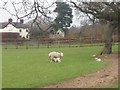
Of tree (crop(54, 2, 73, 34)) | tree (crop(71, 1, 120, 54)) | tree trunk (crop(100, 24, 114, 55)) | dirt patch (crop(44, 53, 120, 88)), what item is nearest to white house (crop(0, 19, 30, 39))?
tree (crop(54, 2, 73, 34))

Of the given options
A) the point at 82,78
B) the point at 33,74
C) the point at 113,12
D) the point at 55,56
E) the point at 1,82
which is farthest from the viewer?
the point at 113,12

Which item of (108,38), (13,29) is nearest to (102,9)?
(108,38)

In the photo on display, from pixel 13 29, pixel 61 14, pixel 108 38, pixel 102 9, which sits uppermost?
pixel 102 9

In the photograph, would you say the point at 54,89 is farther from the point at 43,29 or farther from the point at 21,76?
the point at 21,76

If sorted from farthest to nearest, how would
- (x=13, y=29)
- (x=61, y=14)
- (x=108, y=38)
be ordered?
(x=108, y=38)
(x=61, y=14)
(x=13, y=29)

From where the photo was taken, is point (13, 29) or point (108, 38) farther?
point (108, 38)

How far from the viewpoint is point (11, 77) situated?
1822 centimetres

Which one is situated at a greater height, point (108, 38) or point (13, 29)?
point (13, 29)

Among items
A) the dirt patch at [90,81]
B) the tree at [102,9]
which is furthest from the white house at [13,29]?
the tree at [102,9]

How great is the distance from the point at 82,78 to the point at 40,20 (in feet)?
19.9

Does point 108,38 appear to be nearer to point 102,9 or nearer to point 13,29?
point 102,9

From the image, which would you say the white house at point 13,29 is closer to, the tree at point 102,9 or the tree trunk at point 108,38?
the tree at point 102,9

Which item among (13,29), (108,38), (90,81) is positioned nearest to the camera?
(90,81)

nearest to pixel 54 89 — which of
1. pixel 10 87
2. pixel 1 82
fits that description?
pixel 10 87
